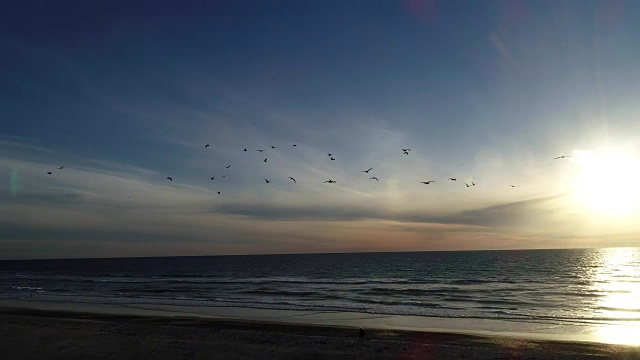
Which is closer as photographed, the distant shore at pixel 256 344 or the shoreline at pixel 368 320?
the distant shore at pixel 256 344

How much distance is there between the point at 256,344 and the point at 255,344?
38 mm

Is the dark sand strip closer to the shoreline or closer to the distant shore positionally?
the distant shore

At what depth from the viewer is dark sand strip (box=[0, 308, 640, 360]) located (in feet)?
50.6

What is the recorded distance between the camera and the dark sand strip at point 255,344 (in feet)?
50.6

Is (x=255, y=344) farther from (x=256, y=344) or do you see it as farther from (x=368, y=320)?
(x=368, y=320)

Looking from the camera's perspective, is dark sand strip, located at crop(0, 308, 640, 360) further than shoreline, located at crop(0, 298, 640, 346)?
No

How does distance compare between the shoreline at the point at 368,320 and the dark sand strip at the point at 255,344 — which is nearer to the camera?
the dark sand strip at the point at 255,344

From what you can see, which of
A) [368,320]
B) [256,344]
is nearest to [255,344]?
[256,344]

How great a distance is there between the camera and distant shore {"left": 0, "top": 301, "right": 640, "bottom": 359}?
15.5 m

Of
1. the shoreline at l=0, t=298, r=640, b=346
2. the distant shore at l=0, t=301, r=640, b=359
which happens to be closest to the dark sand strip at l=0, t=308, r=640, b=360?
the distant shore at l=0, t=301, r=640, b=359

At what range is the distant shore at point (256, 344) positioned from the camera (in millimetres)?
15469

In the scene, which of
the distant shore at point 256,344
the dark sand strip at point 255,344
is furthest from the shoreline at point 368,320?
the dark sand strip at point 255,344

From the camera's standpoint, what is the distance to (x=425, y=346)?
57.2 feet

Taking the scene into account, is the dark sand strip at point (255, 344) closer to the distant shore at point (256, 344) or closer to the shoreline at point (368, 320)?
the distant shore at point (256, 344)
